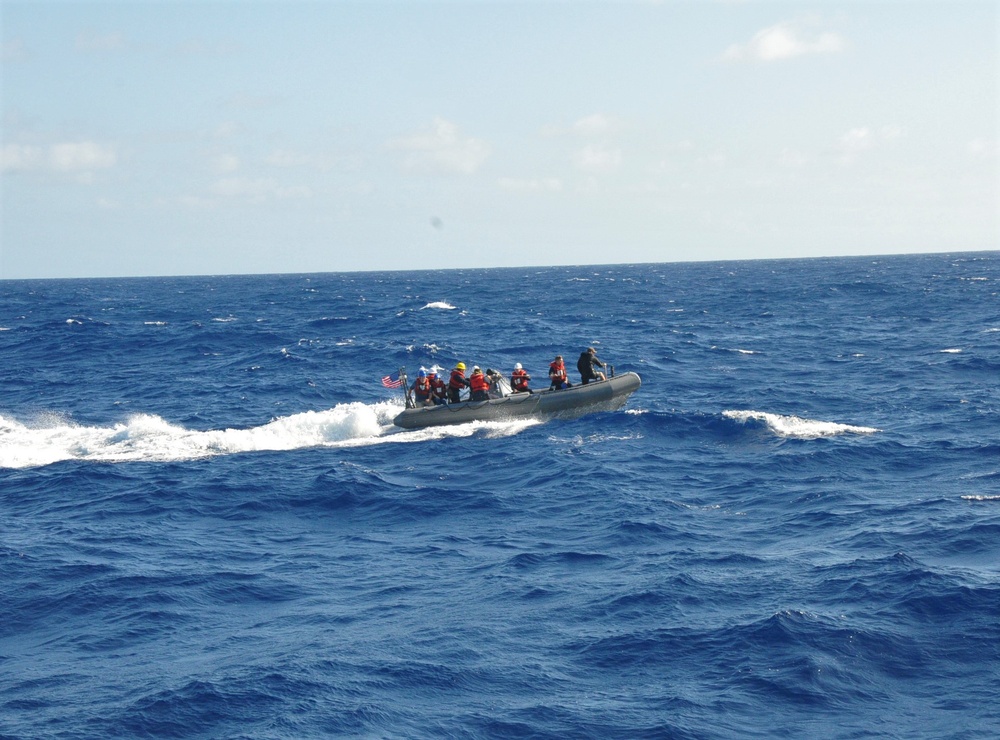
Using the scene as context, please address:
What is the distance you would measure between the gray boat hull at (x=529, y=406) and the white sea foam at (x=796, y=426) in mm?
3451

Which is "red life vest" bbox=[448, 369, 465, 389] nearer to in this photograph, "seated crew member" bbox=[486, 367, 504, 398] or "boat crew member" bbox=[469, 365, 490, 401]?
"boat crew member" bbox=[469, 365, 490, 401]

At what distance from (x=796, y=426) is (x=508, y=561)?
41.2ft

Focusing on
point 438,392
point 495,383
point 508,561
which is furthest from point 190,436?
point 508,561

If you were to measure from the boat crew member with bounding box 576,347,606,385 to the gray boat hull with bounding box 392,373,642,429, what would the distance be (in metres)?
0.57

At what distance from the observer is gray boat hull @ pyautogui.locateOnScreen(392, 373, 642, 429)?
28312 mm

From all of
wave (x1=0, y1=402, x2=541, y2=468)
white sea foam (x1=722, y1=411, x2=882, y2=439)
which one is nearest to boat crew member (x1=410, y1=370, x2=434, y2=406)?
wave (x1=0, y1=402, x2=541, y2=468)

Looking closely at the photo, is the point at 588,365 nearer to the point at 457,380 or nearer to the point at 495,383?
the point at 495,383

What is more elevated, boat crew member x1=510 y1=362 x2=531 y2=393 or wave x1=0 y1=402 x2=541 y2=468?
boat crew member x1=510 y1=362 x2=531 y2=393

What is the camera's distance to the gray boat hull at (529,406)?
1115 inches

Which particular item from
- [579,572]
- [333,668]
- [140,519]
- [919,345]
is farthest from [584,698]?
[919,345]

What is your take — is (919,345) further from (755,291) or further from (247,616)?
(755,291)

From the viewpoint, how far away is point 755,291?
286ft

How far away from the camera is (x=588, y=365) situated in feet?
97.2

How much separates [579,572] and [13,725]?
8.20 metres
